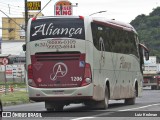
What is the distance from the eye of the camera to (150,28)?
179875 mm

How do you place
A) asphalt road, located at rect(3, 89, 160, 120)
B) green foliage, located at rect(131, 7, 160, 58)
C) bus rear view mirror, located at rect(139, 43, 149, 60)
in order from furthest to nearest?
1. green foliage, located at rect(131, 7, 160, 58)
2. bus rear view mirror, located at rect(139, 43, 149, 60)
3. asphalt road, located at rect(3, 89, 160, 120)

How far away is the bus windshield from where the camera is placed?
23812 mm

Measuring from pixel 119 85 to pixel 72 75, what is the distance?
5.31 m

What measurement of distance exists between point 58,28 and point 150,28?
15763 cm

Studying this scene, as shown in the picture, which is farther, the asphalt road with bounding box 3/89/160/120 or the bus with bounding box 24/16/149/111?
the bus with bounding box 24/16/149/111

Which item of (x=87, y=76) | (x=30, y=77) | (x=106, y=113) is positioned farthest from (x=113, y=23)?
(x=106, y=113)

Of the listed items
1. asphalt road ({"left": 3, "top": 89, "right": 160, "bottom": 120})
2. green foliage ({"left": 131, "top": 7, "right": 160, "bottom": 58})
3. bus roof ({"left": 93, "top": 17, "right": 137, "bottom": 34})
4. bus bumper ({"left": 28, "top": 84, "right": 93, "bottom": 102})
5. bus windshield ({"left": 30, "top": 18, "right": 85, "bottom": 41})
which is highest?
green foliage ({"left": 131, "top": 7, "right": 160, "bottom": 58})

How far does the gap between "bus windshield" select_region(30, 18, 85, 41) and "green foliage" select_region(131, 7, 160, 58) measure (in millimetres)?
129947

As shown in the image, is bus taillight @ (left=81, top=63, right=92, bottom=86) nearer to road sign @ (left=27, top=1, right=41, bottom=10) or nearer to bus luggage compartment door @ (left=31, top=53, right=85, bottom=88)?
bus luggage compartment door @ (left=31, top=53, right=85, bottom=88)

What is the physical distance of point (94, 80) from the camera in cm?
2414

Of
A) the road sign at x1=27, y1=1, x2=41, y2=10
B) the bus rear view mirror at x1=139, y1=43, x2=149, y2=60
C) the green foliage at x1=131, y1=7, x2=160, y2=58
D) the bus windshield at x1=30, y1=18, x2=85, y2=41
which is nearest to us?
the bus windshield at x1=30, y1=18, x2=85, y2=41

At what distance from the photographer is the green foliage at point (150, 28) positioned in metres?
165

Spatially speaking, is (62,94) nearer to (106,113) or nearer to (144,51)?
(106,113)

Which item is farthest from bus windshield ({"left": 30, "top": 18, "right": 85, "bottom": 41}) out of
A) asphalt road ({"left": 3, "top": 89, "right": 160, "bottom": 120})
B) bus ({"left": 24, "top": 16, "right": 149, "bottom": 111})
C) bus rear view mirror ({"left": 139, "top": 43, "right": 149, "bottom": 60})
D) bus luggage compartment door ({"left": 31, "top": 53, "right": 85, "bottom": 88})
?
bus rear view mirror ({"left": 139, "top": 43, "right": 149, "bottom": 60})
